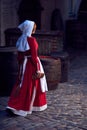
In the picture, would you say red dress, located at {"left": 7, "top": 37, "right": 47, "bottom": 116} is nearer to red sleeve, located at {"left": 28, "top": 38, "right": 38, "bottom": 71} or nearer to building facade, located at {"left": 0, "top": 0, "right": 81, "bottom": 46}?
red sleeve, located at {"left": 28, "top": 38, "right": 38, "bottom": 71}

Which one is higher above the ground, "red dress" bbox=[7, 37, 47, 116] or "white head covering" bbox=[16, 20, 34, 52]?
"white head covering" bbox=[16, 20, 34, 52]

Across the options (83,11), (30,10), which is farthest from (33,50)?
(83,11)

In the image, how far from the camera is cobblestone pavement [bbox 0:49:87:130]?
6762 millimetres

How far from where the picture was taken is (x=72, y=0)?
1997cm

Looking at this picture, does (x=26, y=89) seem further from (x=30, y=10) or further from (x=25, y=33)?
(x=30, y=10)

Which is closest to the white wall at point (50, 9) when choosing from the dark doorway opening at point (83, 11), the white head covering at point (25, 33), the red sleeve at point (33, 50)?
the dark doorway opening at point (83, 11)

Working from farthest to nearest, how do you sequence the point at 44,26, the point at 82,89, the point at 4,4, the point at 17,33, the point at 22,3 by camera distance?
the point at 44,26 → the point at 22,3 → the point at 4,4 → the point at 17,33 → the point at 82,89

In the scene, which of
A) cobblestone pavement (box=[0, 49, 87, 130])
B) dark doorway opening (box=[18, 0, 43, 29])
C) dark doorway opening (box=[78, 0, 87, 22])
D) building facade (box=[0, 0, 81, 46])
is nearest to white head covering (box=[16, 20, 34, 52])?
cobblestone pavement (box=[0, 49, 87, 130])

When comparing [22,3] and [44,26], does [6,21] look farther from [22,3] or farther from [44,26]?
[44,26]

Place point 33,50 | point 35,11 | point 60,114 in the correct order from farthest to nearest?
point 35,11 → point 60,114 → point 33,50

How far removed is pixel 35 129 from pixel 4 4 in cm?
844

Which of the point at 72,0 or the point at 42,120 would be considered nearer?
the point at 42,120

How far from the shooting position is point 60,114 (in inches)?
293

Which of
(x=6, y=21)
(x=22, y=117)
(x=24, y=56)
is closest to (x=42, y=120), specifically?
(x=22, y=117)
